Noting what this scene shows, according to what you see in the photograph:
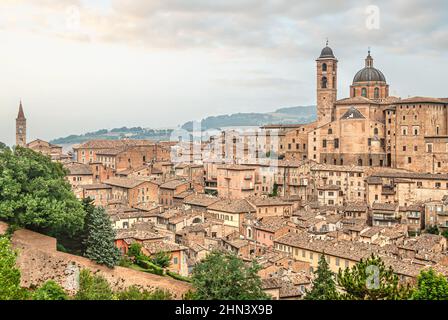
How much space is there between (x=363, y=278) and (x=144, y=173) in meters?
30.9

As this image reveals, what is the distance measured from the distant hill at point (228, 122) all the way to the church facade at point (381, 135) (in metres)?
21.2

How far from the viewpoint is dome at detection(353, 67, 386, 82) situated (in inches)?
1886

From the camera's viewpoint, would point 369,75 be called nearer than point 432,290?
No

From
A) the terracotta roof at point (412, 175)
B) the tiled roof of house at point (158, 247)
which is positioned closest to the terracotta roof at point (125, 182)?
the terracotta roof at point (412, 175)

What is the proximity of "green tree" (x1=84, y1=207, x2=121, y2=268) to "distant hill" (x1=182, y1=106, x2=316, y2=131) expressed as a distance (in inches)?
2040

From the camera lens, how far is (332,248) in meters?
23.0


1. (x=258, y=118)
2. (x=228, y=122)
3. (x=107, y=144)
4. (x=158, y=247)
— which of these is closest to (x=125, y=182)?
(x=107, y=144)

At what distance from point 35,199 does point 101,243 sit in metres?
2.16

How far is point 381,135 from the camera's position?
39875mm

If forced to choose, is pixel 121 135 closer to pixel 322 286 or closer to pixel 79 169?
pixel 79 169

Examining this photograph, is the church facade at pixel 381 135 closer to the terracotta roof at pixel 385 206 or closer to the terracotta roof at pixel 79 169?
the terracotta roof at pixel 385 206

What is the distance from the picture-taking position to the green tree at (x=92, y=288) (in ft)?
40.5

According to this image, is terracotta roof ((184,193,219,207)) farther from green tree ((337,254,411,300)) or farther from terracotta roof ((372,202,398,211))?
green tree ((337,254,411,300))

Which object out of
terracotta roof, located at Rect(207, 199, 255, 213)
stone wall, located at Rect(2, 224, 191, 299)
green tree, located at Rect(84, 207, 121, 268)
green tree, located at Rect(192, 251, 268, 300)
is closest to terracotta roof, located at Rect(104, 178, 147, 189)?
terracotta roof, located at Rect(207, 199, 255, 213)
